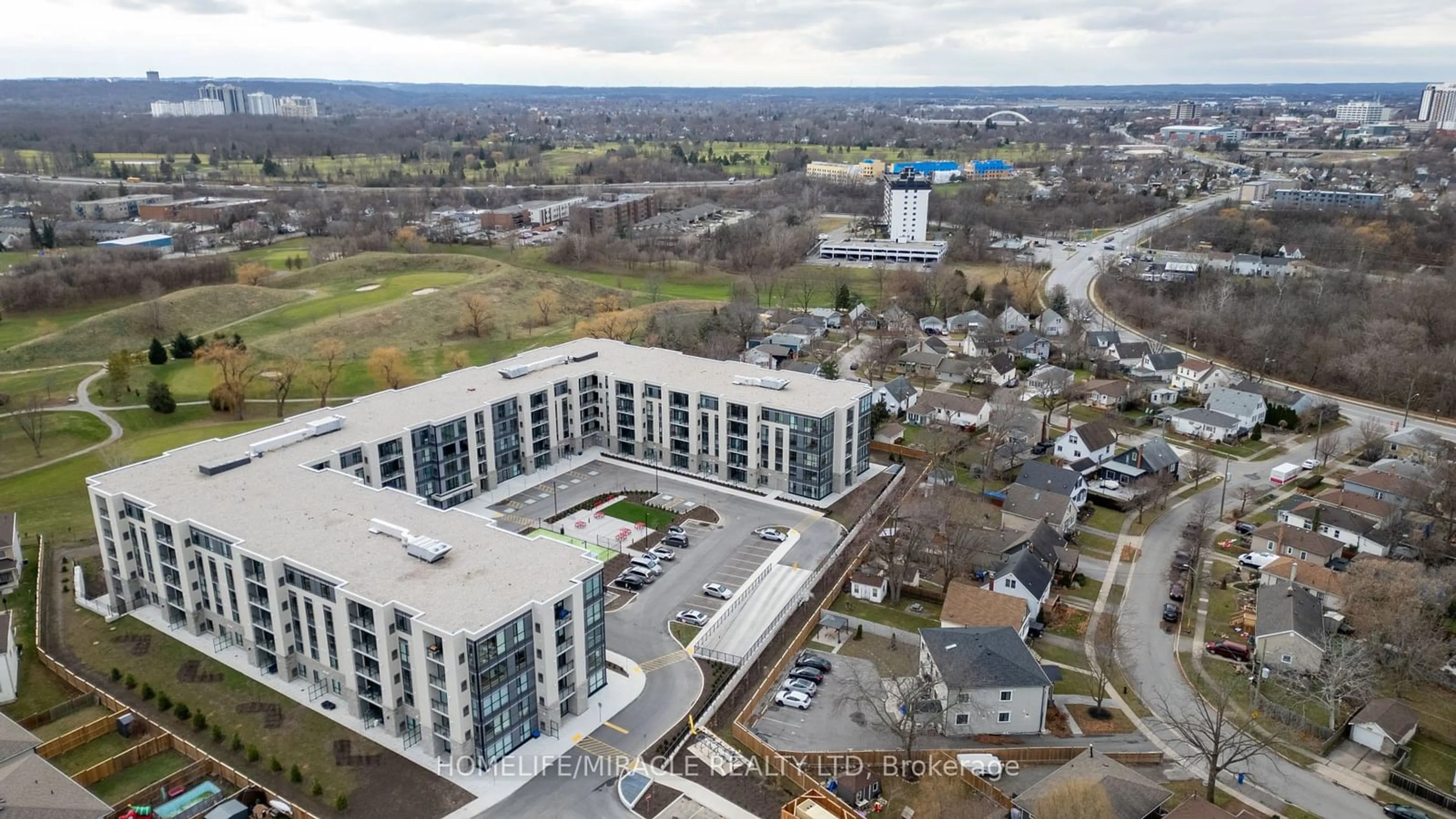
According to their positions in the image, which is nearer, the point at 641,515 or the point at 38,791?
the point at 38,791

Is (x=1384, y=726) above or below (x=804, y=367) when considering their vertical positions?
below

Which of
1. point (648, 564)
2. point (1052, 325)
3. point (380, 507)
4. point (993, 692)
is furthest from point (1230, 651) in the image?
point (1052, 325)

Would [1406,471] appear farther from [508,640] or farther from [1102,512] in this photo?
[508,640]

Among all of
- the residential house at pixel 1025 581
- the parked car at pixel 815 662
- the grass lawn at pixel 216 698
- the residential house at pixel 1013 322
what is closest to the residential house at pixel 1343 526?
the residential house at pixel 1025 581

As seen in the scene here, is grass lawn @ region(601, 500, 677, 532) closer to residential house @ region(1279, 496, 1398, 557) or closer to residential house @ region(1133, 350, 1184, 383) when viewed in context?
residential house @ region(1279, 496, 1398, 557)

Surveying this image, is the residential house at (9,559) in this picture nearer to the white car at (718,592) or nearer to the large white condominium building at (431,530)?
the large white condominium building at (431,530)

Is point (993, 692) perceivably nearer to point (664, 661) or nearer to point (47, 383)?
point (664, 661)
